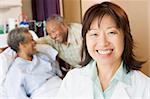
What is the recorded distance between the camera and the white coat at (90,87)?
878mm

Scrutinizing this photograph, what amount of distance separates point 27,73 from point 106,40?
94 cm

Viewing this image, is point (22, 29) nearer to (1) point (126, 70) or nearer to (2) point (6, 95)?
(2) point (6, 95)

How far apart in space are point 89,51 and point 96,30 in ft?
0.32

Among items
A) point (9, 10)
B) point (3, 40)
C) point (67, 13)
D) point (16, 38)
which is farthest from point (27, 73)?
point (67, 13)

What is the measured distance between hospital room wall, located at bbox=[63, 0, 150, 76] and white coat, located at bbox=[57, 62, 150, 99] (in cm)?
149

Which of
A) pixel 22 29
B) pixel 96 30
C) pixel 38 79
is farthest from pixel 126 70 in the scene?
pixel 22 29

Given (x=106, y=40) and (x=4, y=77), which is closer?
(x=106, y=40)

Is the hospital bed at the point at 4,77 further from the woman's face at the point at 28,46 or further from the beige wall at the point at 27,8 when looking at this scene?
the beige wall at the point at 27,8

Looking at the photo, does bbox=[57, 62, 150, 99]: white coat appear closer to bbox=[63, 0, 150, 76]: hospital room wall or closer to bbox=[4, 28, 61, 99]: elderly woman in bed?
bbox=[4, 28, 61, 99]: elderly woman in bed

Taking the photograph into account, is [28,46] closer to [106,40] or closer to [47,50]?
[47,50]

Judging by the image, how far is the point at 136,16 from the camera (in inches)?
97.5

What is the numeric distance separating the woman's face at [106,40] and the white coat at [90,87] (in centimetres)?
10

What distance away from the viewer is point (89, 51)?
0.95m

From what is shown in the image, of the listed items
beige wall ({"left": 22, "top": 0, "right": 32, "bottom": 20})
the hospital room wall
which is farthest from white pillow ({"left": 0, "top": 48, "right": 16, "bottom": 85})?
the hospital room wall
